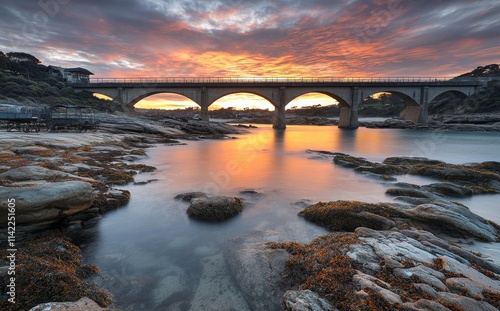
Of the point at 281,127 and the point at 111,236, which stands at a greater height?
the point at 281,127

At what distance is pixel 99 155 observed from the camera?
19.6 metres

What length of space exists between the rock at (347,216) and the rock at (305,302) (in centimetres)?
483

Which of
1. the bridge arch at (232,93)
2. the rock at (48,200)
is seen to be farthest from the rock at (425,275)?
the bridge arch at (232,93)

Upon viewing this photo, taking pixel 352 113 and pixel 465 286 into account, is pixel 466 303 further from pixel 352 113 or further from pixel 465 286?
pixel 352 113

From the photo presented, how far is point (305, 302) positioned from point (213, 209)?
628 cm

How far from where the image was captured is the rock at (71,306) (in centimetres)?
406

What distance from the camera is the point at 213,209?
1034 cm

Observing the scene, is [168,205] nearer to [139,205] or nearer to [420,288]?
[139,205]

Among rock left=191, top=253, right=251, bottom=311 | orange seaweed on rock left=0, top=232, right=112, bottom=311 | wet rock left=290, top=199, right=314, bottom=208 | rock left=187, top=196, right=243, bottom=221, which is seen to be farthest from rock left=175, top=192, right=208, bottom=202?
orange seaweed on rock left=0, top=232, right=112, bottom=311

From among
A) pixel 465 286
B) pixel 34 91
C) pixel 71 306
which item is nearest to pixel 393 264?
pixel 465 286

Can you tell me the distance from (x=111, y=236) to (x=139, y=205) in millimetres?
3017

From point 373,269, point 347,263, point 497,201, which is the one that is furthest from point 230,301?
point 497,201

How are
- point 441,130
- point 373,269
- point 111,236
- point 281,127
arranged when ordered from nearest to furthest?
point 373,269, point 111,236, point 441,130, point 281,127

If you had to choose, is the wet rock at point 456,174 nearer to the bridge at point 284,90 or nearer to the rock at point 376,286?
the rock at point 376,286
